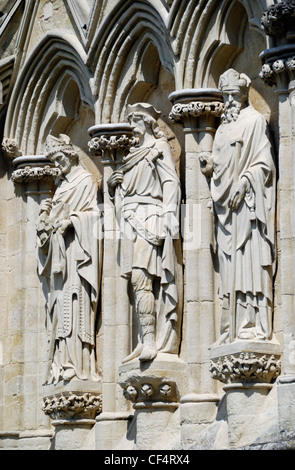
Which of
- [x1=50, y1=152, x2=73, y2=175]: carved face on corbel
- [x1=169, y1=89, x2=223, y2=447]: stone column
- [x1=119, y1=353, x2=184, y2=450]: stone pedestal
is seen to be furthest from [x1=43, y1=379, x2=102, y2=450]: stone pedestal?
[x1=50, y1=152, x2=73, y2=175]: carved face on corbel

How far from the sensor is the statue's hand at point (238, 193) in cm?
1320

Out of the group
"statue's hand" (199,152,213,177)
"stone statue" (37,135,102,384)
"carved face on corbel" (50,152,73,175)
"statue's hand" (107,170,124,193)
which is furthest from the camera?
"carved face on corbel" (50,152,73,175)

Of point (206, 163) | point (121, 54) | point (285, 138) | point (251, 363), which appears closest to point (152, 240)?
point (206, 163)

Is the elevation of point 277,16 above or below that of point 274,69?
above

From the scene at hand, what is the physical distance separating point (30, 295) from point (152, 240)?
96.5 inches

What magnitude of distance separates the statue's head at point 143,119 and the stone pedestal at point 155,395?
210 centimetres

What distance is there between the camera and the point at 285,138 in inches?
503

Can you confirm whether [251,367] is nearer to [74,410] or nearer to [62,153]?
[74,410]

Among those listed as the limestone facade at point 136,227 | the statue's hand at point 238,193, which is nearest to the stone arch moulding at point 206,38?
the limestone facade at point 136,227

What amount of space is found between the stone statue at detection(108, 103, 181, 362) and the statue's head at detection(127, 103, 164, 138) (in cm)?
3

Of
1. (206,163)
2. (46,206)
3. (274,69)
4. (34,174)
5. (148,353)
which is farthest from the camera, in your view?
(34,174)

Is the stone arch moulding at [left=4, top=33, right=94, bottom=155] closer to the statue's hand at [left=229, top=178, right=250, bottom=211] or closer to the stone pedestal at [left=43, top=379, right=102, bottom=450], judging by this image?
the stone pedestal at [left=43, top=379, right=102, bottom=450]

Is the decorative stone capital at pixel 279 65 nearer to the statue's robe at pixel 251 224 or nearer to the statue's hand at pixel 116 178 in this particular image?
the statue's robe at pixel 251 224

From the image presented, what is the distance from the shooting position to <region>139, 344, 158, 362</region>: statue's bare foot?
14.0 metres
